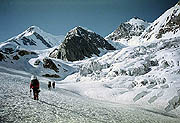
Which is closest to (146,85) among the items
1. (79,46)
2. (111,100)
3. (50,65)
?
(111,100)

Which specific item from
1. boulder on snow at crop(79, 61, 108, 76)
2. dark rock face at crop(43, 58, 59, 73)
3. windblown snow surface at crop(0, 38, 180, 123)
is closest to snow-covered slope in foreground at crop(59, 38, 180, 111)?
windblown snow surface at crop(0, 38, 180, 123)

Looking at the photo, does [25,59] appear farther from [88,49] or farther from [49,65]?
[88,49]

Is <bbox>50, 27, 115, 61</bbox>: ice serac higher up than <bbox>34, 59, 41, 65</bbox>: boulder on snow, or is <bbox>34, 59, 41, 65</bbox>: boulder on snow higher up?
<bbox>50, 27, 115, 61</bbox>: ice serac

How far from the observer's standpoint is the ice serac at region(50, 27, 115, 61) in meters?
119

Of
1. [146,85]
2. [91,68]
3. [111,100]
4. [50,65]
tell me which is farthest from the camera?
[50,65]

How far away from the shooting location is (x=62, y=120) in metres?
9.22

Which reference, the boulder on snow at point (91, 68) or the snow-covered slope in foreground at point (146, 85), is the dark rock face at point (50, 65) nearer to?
the boulder on snow at point (91, 68)

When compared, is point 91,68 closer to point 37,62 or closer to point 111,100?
point 111,100

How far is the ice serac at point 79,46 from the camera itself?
119m

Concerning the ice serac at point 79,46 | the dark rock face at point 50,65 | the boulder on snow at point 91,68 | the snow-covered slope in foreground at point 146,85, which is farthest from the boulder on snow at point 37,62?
the snow-covered slope in foreground at point 146,85

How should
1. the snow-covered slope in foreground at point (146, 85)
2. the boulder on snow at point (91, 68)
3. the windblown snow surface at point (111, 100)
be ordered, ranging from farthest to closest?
1. the boulder on snow at point (91, 68)
2. the snow-covered slope in foreground at point (146, 85)
3. the windblown snow surface at point (111, 100)

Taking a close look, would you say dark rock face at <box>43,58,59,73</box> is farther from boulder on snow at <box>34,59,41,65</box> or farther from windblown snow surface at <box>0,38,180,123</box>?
windblown snow surface at <box>0,38,180,123</box>

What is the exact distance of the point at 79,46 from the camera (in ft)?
424

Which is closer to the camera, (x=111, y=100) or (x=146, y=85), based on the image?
(x=111, y=100)
